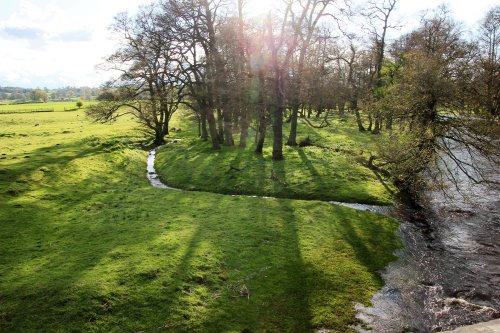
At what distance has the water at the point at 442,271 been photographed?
1253 centimetres

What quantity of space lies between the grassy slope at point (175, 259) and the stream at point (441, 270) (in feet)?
3.12

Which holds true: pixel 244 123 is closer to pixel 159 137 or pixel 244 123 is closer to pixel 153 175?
pixel 153 175

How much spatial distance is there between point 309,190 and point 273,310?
1437 cm

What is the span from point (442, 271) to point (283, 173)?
15.8m

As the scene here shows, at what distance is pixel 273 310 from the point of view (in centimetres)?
1256

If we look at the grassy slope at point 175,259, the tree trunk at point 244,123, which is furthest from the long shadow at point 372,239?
the tree trunk at point 244,123

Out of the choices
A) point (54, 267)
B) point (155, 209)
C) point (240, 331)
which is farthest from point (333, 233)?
point (54, 267)

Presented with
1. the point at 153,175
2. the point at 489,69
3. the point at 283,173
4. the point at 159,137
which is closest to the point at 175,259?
the point at 283,173

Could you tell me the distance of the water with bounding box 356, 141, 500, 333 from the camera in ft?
41.1

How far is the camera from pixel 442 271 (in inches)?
611

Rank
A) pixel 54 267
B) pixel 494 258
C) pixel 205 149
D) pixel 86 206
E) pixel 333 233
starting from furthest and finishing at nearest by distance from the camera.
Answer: pixel 205 149 < pixel 86 206 < pixel 333 233 < pixel 494 258 < pixel 54 267

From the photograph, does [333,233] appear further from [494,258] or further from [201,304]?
[201,304]

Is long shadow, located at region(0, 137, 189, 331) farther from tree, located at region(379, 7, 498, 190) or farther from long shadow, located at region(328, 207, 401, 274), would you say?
tree, located at region(379, 7, 498, 190)

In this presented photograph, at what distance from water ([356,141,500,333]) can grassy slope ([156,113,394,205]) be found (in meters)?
4.23
